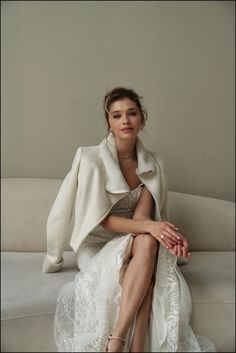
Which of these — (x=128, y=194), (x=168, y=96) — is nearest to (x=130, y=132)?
(x=128, y=194)

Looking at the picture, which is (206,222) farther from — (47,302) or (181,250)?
(47,302)

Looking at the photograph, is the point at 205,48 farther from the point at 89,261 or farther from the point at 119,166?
the point at 89,261

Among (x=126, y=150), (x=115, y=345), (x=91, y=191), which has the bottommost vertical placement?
(x=115, y=345)

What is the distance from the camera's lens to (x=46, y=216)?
129cm

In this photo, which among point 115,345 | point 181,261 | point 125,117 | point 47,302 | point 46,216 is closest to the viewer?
point 115,345

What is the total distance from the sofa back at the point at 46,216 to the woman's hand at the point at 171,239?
0.42 metres

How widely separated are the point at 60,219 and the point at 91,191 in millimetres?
130

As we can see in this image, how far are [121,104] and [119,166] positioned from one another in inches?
7.2

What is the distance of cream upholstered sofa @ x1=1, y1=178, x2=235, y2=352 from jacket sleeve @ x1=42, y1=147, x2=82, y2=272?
4 cm

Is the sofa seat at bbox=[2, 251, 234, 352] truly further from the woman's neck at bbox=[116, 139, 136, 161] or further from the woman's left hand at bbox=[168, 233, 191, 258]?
the woman's neck at bbox=[116, 139, 136, 161]

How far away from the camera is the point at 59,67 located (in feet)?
4.14

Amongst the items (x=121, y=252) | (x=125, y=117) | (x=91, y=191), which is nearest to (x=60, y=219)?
(x=91, y=191)

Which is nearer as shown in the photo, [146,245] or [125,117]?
[146,245]

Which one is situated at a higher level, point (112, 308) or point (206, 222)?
point (206, 222)
